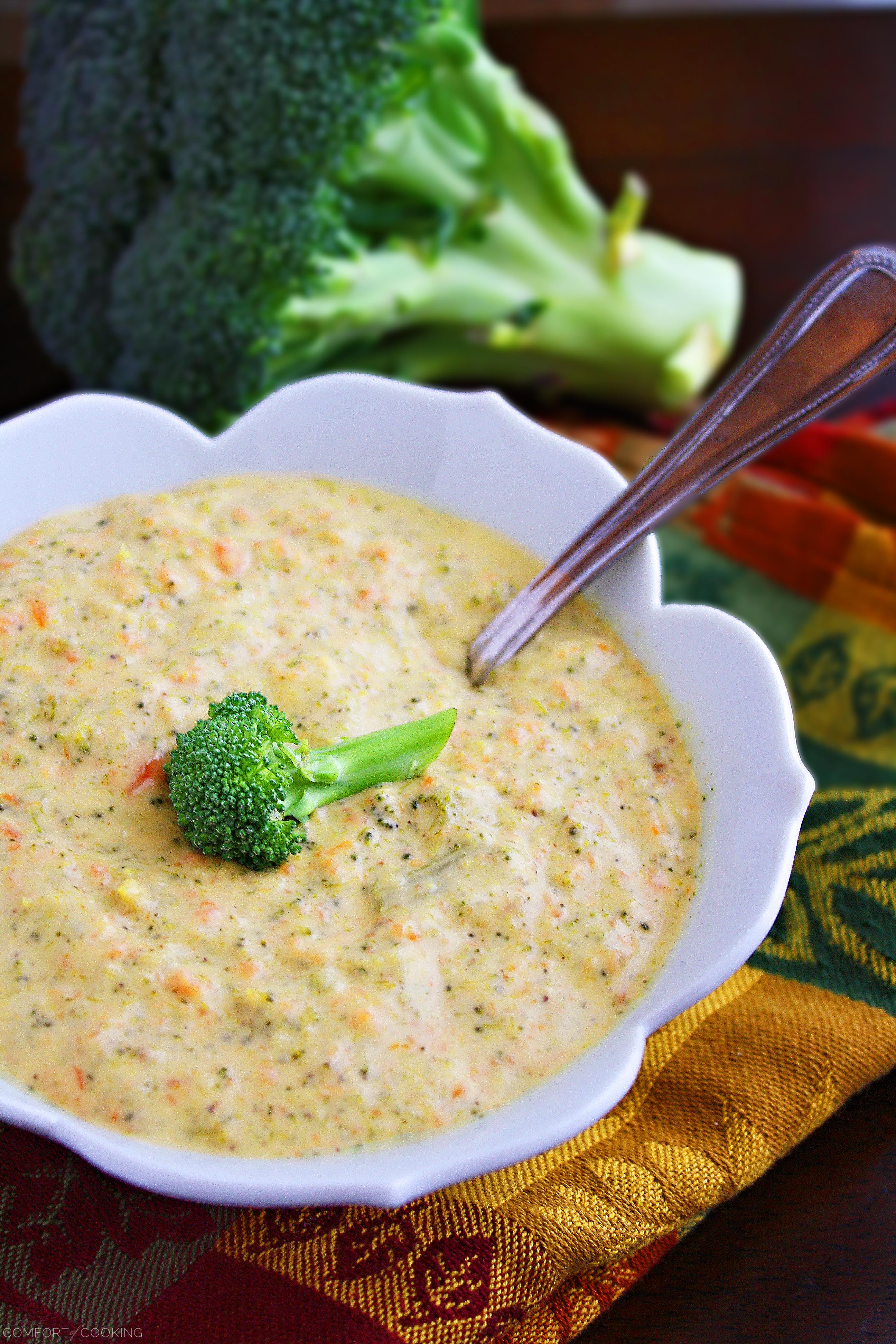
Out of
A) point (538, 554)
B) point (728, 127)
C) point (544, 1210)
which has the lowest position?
point (544, 1210)

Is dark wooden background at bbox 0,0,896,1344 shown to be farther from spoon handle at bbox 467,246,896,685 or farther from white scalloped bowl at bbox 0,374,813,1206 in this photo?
spoon handle at bbox 467,246,896,685

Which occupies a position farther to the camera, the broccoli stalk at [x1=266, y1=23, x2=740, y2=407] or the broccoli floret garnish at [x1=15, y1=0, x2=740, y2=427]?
the broccoli stalk at [x1=266, y1=23, x2=740, y2=407]

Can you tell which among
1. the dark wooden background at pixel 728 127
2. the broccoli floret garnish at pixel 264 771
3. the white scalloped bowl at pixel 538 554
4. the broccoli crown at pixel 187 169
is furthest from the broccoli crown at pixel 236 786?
the dark wooden background at pixel 728 127

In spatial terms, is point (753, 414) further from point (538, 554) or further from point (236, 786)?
point (236, 786)

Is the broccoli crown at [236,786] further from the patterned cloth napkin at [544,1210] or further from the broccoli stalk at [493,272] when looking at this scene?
the broccoli stalk at [493,272]

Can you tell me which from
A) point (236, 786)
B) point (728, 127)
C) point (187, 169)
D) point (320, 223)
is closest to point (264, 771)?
point (236, 786)

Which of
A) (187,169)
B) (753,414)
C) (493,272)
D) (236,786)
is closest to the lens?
(236,786)

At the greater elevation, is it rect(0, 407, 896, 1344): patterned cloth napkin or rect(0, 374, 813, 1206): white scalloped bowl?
rect(0, 374, 813, 1206): white scalloped bowl

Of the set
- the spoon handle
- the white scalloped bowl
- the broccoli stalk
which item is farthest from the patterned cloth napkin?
the broccoli stalk
